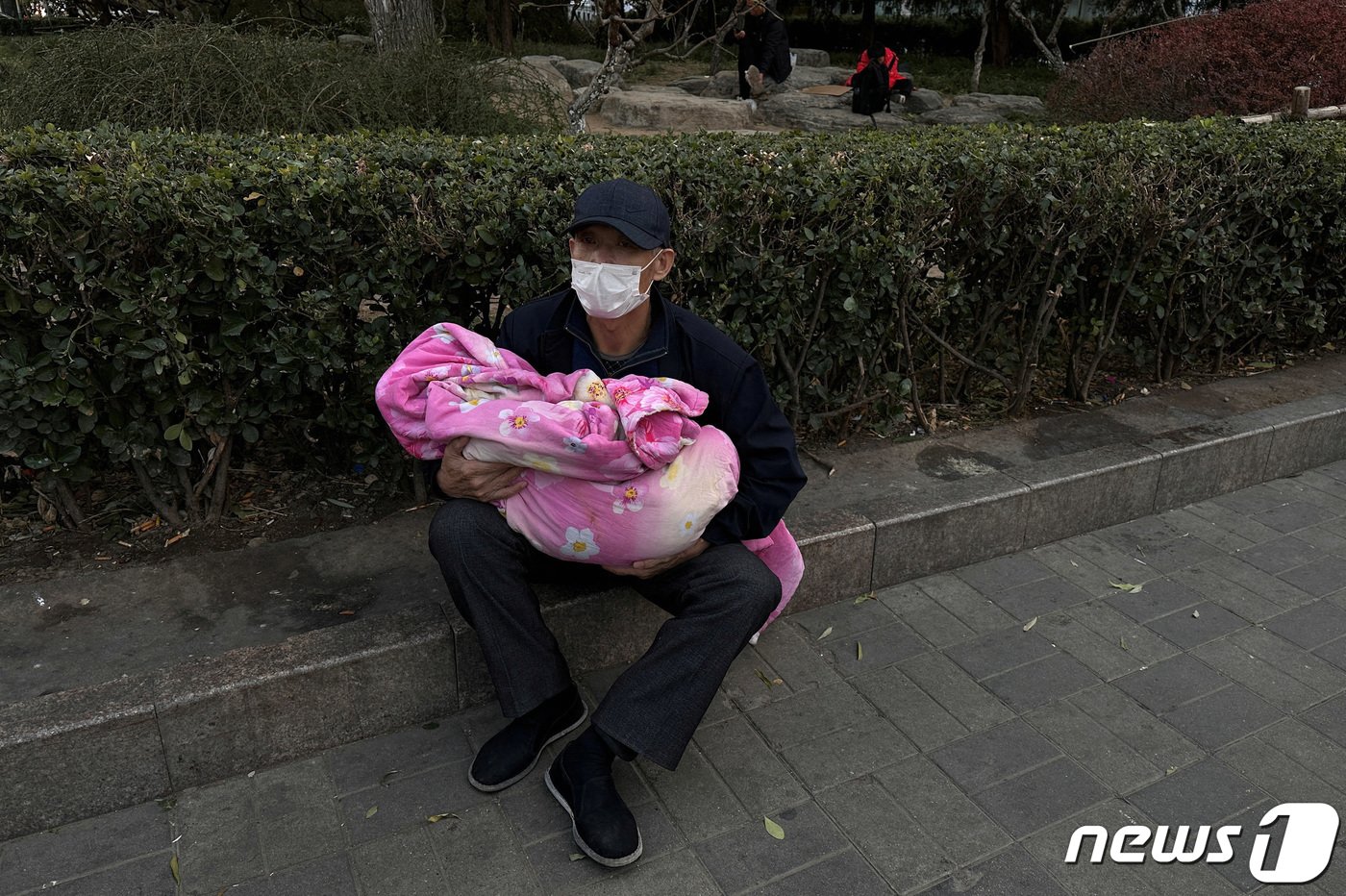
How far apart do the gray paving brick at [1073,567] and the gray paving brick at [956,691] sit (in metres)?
0.81

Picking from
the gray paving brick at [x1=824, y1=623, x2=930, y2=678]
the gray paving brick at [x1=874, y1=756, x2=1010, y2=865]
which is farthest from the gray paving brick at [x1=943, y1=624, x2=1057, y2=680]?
the gray paving brick at [x1=874, y1=756, x2=1010, y2=865]

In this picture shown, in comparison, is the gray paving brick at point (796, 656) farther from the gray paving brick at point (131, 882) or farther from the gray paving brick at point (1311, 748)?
the gray paving brick at point (131, 882)

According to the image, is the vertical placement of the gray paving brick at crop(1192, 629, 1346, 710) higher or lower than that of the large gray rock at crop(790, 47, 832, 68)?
lower

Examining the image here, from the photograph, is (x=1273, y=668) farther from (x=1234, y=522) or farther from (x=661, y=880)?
(x=661, y=880)

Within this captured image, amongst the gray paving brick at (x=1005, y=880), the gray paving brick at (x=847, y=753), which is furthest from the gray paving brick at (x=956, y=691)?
the gray paving brick at (x=1005, y=880)

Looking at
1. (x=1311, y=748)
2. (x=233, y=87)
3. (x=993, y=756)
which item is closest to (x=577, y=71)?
(x=233, y=87)

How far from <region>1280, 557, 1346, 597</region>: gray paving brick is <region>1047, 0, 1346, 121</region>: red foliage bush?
21.2 ft

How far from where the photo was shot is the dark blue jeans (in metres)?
2.61

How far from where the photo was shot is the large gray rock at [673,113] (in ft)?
48.0

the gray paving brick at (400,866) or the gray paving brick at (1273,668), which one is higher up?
the gray paving brick at (1273,668)

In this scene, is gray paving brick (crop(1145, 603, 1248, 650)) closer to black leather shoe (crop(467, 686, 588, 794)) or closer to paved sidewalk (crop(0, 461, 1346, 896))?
paved sidewalk (crop(0, 461, 1346, 896))

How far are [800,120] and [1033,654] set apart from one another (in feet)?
43.4

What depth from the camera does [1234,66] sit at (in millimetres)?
9445

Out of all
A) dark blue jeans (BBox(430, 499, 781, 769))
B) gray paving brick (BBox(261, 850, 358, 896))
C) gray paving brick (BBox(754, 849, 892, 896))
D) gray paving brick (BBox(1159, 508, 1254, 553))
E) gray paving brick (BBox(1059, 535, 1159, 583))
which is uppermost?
dark blue jeans (BBox(430, 499, 781, 769))
